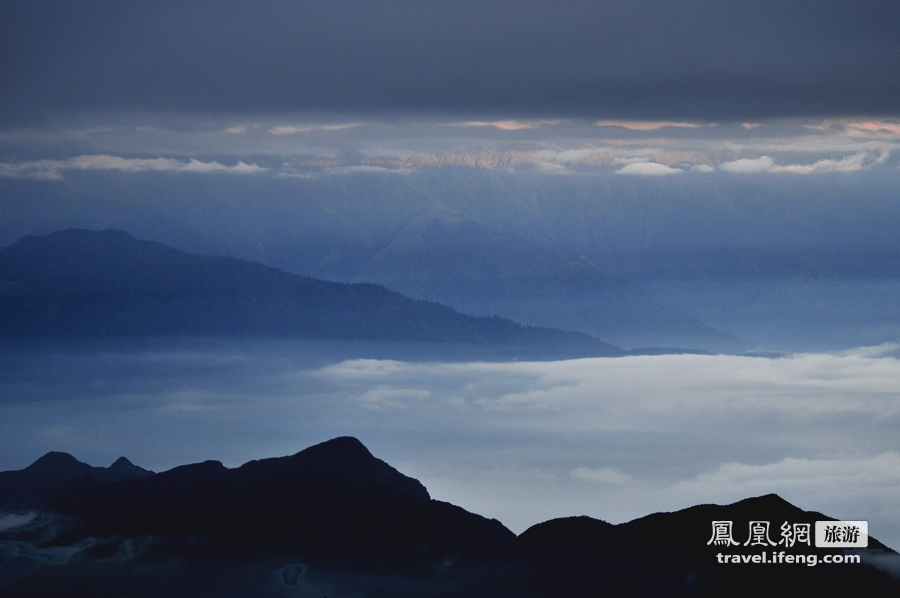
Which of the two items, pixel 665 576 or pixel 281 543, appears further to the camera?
pixel 281 543

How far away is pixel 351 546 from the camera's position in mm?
150875

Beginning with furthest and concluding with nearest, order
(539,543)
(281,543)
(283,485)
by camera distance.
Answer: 1. (283,485)
2. (281,543)
3. (539,543)

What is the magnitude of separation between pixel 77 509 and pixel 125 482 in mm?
10946

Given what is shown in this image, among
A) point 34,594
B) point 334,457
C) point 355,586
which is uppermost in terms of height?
point 334,457

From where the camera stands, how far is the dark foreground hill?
4395 inches

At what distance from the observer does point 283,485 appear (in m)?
169

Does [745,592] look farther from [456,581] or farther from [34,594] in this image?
[34,594]

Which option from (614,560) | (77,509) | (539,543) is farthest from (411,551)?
(77,509)

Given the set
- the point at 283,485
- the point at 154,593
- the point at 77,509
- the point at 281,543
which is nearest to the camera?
the point at 154,593

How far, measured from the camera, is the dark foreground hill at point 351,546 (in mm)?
111625

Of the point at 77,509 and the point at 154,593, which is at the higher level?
the point at 77,509

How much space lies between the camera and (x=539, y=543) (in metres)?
131

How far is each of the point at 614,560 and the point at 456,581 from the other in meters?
22.9

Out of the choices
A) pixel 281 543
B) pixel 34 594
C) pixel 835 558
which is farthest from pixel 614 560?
pixel 34 594
